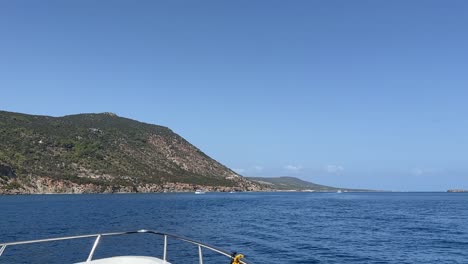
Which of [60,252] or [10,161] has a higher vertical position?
[10,161]

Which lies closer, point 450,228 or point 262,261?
point 262,261

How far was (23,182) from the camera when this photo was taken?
161375 mm

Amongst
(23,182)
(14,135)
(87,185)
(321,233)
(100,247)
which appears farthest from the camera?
(14,135)

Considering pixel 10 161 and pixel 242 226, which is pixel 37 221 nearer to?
pixel 242 226

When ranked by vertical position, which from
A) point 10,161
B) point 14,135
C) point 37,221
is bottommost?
point 37,221

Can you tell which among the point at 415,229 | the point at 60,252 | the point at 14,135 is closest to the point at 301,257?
the point at 60,252

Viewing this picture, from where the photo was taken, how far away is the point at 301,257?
35.1 metres

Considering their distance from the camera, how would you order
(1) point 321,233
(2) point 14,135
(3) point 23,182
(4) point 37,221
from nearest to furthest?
(1) point 321,233
(4) point 37,221
(3) point 23,182
(2) point 14,135

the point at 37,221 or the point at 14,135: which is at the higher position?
the point at 14,135

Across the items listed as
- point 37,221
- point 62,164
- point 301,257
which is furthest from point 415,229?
point 62,164

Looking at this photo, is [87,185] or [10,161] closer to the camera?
[10,161]

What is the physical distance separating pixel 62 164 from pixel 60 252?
541ft

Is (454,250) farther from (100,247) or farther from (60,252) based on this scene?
(60,252)

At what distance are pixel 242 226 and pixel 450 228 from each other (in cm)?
2812
